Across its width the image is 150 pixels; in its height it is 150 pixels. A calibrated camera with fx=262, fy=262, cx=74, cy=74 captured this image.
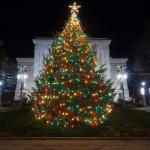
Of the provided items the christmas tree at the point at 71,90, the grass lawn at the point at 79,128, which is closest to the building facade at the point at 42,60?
the grass lawn at the point at 79,128


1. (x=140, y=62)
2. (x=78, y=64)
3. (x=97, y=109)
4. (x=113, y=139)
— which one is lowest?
(x=113, y=139)

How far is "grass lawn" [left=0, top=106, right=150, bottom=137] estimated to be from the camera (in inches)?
650

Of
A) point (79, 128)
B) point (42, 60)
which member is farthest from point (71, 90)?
point (42, 60)

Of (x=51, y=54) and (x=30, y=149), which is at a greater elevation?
(x=51, y=54)

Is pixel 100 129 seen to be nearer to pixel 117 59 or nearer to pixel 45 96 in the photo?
pixel 45 96

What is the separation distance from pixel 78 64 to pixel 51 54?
207 centimetres

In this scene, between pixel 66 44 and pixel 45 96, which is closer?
pixel 45 96

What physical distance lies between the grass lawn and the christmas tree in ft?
1.62

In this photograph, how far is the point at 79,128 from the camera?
1672 cm

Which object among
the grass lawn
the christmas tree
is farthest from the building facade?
the christmas tree

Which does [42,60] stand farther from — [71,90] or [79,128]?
[79,128]

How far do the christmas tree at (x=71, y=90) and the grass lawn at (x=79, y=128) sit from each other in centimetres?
49

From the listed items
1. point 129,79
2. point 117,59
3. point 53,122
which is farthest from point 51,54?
point 129,79

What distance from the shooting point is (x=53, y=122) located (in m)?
16.5
